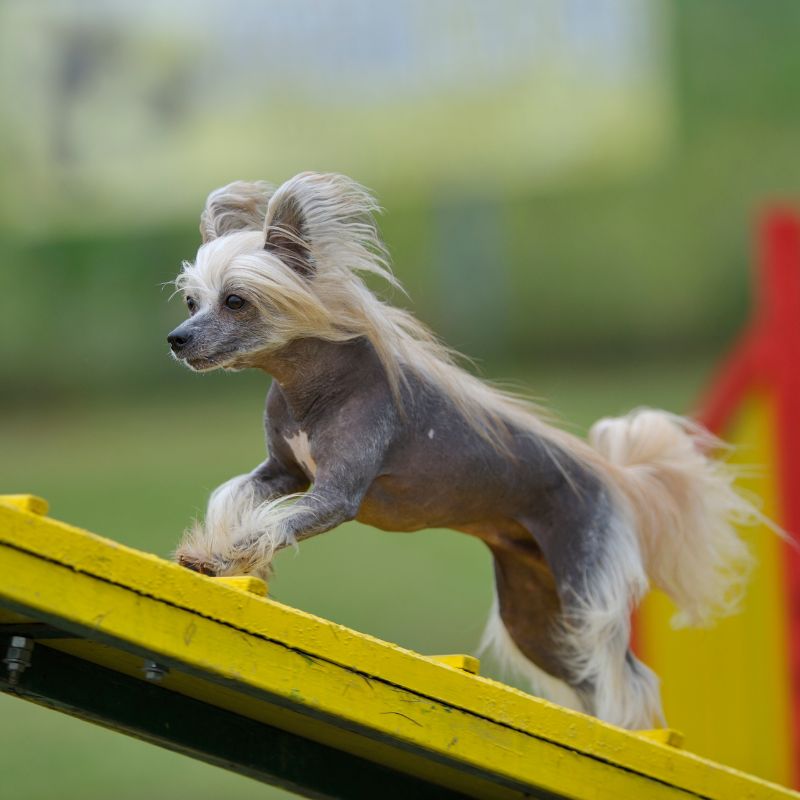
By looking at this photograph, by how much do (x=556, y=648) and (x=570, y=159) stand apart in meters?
6.77

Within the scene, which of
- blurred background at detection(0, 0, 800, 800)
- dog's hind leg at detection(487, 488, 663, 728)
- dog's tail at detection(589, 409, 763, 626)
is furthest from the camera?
blurred background at detection(0, 0, 800, 800)

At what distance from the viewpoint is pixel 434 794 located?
2434 millimetres

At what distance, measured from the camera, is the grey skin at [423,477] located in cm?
215

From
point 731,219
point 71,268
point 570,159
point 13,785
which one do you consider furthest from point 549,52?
point 13,785

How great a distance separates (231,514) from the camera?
2139 mm

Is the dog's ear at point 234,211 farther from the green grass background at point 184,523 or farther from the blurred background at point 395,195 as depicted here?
the blurred background at point 395,195

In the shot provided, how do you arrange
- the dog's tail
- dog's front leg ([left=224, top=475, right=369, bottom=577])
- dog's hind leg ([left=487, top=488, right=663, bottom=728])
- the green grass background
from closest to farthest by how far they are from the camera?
1. dog's front leg ([left=224, top=475, right=369, bottom=577])
2. dog's hind leg ([left=487, top=488, right=663, bottom=728])
3. the dog's tail
4. the green grass background

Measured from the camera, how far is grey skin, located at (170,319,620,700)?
2.15 metres

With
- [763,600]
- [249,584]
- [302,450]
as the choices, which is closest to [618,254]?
[763,600]

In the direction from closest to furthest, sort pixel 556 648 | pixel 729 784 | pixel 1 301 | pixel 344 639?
pixel 344 639
pixel 729 784
pixel 556 648
pixel 1 301

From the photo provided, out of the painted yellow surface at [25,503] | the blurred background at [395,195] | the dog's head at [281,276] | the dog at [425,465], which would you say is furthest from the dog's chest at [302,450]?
the blurred background at [395,195]

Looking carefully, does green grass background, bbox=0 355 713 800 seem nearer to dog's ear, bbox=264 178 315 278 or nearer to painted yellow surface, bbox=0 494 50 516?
dog's ear, bbox=264 178 315 278

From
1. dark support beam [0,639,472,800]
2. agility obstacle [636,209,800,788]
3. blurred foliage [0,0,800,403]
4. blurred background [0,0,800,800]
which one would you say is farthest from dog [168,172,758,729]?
blurred foliage [0,0,800,403]

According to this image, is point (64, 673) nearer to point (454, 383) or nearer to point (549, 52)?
point (454, 383)
